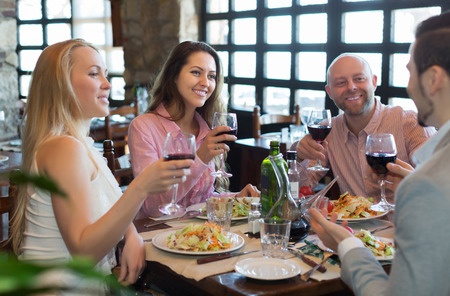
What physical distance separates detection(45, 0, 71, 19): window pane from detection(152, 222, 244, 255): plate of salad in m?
5.98

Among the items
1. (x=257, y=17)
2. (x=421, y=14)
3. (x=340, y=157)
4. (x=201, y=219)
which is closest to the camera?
(x=201, y=219)

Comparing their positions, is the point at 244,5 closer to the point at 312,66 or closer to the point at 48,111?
the point at 312,66

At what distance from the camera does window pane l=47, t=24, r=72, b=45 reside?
7.23 m

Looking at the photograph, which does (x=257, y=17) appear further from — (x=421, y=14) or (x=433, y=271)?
(x=433, y=271)

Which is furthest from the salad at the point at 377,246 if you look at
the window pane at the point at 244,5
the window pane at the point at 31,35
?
the window pane at the point at 31,35

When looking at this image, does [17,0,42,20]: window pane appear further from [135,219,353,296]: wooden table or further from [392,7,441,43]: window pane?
[135,219,353,296]: wooden table

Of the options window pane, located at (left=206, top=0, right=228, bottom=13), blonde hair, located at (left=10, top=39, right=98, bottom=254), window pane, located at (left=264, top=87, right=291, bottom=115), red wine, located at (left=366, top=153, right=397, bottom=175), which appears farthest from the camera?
window pane, located at (left=206, top=0, right=228, bottom=13)

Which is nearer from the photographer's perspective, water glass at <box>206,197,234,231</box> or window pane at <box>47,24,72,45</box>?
water glass at <box>206,197,234,231</box>

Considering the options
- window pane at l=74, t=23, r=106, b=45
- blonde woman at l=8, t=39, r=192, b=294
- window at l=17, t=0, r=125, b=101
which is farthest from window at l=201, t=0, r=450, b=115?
blonde woman at l=8, t=39, r=192, b=294

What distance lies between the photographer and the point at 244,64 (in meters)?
5.50

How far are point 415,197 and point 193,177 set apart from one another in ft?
4.49

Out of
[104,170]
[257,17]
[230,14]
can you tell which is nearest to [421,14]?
[257,17]

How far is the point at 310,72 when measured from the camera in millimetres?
4906

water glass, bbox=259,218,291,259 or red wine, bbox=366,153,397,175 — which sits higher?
red wine, bbox=366,153,397,175
